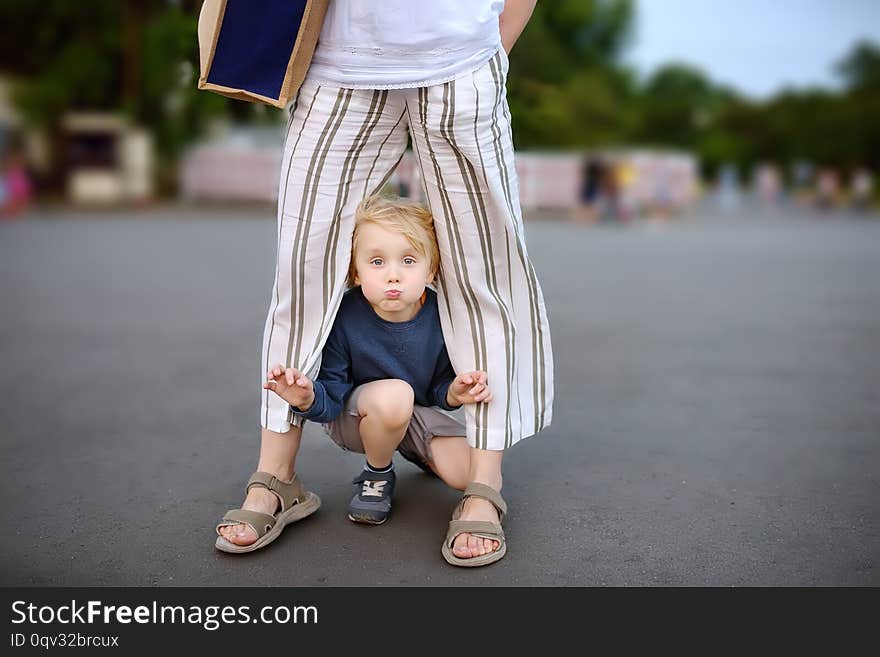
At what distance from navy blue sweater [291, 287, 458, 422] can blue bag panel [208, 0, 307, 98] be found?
2.13ft

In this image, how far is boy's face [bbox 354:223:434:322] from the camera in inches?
102

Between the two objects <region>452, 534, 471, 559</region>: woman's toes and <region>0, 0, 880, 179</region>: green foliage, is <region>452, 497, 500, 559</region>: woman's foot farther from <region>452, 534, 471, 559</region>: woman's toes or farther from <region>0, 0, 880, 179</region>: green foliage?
<region>0, 0, 880, 179</region>: green foliage

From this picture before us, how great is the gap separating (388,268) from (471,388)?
385 millimetres

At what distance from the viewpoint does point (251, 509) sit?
2.57 metres

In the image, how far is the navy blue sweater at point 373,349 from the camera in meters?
2.69

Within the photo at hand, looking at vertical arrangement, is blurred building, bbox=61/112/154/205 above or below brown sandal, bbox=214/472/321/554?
below

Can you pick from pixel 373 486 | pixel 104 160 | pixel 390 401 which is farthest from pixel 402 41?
pixel 104 160

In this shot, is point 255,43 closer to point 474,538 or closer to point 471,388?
point 471,388

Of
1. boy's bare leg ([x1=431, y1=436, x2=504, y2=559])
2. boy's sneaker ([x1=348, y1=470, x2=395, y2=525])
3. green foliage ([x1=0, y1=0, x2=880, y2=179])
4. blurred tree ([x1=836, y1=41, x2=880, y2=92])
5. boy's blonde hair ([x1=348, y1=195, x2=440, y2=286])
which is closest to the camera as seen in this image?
boy's bare leg ([x1=431, y1=436, x2=504, y2=559])

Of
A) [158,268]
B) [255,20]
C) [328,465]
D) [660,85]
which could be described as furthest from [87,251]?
[660,85]

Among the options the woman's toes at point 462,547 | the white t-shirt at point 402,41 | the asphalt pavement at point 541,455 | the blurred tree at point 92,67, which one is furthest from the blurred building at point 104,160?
the woman's toes at point 462,547

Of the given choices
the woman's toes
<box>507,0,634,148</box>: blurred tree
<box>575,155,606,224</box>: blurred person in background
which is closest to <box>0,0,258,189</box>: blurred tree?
<box>575,155,606,224</box>: blurred person in background

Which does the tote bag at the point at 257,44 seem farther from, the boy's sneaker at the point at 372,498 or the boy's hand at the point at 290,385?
the boy's sneaker at the point at 372,498
